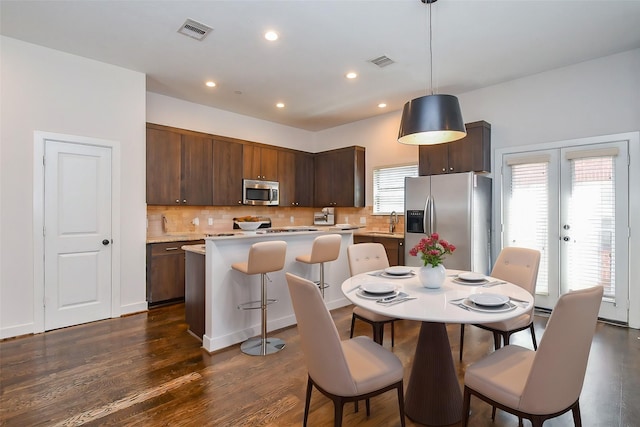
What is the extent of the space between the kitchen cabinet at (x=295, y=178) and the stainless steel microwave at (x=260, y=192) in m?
0.16

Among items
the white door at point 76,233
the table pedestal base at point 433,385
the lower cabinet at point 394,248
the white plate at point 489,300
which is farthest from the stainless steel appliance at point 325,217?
the white plate at point 489,300

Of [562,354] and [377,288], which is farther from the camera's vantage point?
[377,288]

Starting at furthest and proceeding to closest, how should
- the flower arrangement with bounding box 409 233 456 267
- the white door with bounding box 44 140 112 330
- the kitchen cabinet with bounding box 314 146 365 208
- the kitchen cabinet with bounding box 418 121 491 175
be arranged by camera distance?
the kitchen cabinet with bounding box 314 146 365 208, the kitchen cabinet with bounding box 418 121 491 175, the white door with bounding box 44 140 112 330, the flower arrangement with bounding box 409 233 456 267

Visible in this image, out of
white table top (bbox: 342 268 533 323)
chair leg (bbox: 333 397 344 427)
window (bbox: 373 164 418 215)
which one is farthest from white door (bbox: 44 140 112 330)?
window (bbox: 373 164 418 215)

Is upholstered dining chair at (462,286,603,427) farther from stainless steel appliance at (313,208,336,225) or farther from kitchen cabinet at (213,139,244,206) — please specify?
stainless steel appliance at (313,208,336,225)

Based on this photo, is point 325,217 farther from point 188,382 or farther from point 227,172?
point 188,382

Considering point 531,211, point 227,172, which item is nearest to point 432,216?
point 531,211

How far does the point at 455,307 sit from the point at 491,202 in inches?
127

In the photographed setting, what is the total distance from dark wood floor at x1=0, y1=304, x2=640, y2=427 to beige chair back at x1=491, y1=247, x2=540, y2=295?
72 centimetres

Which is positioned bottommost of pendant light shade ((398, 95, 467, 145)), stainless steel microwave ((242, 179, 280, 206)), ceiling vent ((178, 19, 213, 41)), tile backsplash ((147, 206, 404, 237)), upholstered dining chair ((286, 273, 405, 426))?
upholstered dining chair ((286, 273, 405, 426))

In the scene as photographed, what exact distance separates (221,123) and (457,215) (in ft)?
12.9

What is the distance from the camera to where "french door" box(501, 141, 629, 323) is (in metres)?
3.54

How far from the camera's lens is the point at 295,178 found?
619 centimetres

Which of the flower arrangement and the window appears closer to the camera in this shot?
the flower arrangement
